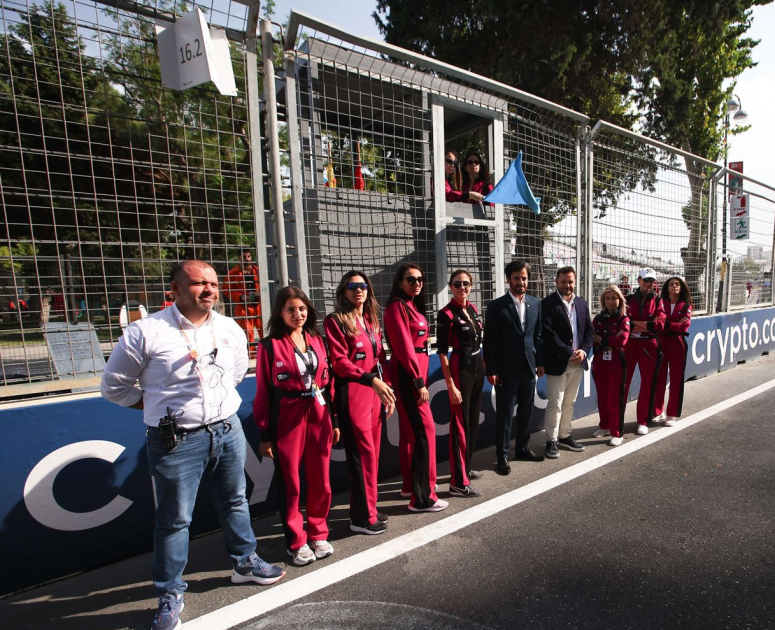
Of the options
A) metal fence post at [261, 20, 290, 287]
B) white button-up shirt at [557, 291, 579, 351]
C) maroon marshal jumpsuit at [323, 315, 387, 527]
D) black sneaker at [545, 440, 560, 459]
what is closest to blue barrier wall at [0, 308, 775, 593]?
maroon marshal jumpsuit at [323, 315, 387, 527]

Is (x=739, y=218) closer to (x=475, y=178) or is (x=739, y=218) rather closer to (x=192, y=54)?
(x=475, y=178)

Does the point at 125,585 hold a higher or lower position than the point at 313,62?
lower

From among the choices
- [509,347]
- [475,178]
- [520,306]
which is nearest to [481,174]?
[475,178]

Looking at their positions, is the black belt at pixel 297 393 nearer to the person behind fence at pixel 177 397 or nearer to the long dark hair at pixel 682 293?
the person behind fence at pixel 177 397

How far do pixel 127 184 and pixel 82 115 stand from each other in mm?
445

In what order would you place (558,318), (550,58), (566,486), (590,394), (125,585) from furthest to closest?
(550,58) < (590,394) < (558,318) < (566,486) < (125,585)

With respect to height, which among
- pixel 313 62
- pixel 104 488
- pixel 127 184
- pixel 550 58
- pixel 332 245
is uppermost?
pixel 550 58

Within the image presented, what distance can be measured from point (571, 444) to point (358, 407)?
109 inches

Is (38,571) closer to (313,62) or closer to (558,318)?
(313,62)

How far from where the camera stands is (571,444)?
4.85m

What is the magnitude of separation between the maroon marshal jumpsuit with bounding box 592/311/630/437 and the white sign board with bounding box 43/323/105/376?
15.6ft

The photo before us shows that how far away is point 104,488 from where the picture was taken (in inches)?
117

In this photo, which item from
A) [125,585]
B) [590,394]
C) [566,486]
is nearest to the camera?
[125,585]

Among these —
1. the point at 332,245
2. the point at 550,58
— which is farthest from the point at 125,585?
the point at 550,58
